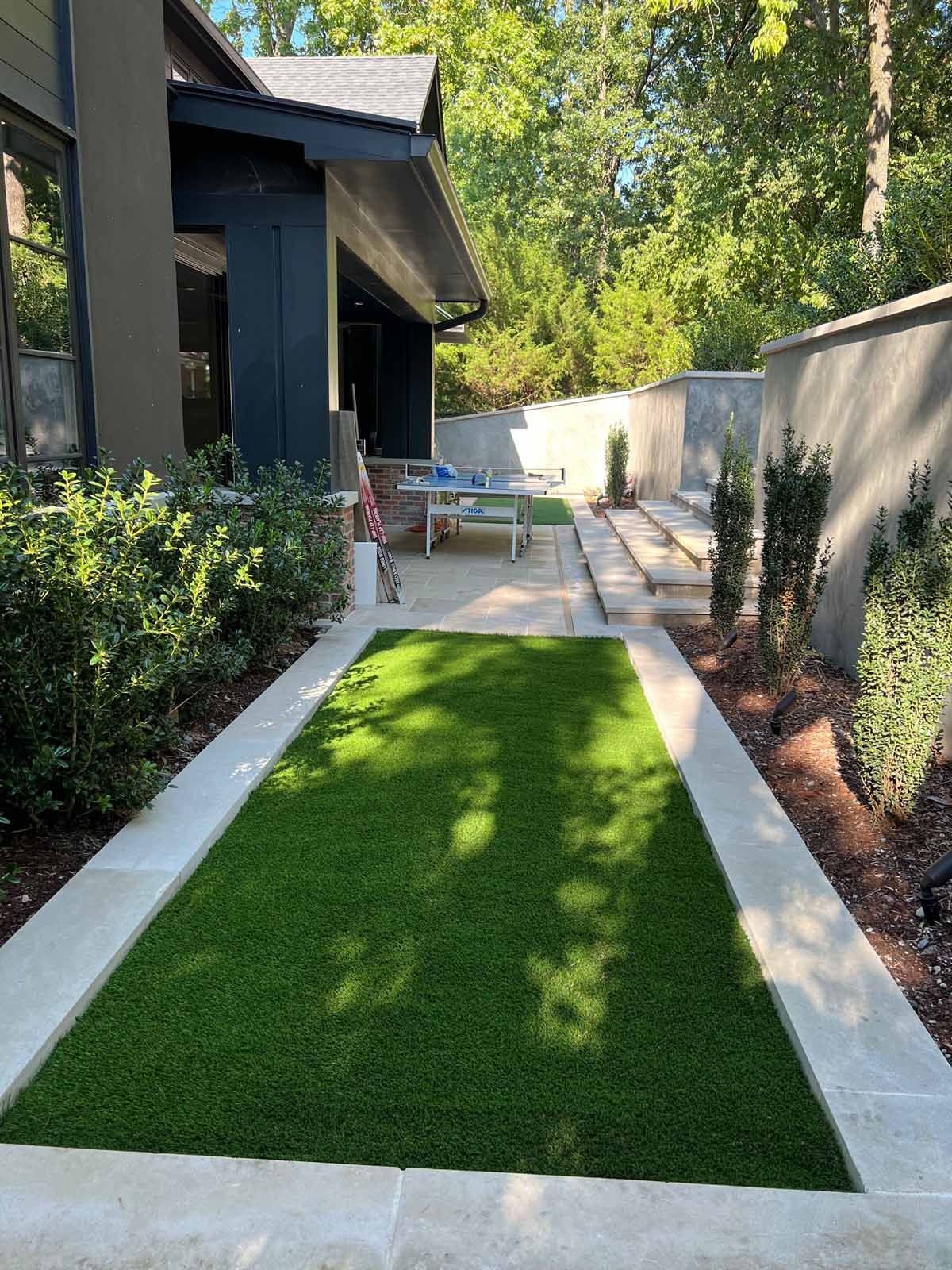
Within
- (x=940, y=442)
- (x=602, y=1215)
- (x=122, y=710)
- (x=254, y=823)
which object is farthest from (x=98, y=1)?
(x=602, y=1215)

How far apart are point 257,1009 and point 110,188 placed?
4846mm

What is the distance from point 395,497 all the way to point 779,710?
9679 millimetres

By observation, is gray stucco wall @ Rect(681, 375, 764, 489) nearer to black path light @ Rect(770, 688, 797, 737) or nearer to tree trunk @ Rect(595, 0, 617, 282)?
black path light @ Rect(770, 688, 797, 737)

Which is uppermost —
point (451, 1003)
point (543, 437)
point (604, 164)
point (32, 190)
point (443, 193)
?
point (604, 164)

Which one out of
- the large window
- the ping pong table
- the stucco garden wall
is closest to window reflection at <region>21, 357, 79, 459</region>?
the large window

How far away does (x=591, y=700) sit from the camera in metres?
5.62

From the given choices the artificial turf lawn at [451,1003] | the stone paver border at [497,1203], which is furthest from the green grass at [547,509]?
the stone paver border at [497,1203]

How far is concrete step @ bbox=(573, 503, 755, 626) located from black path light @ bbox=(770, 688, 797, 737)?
2598 mm

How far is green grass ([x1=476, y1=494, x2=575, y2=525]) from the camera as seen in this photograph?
16.3 m

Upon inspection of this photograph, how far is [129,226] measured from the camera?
561cm

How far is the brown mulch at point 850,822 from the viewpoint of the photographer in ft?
9.51

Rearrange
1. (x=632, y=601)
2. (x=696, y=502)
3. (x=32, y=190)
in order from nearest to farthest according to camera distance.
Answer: (x=32, y=190)
(x=632, y=601)
(x=696, y=502)

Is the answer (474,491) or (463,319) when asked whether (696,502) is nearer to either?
(474,491)

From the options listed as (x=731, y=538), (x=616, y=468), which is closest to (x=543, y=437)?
(x=616, y=468)
